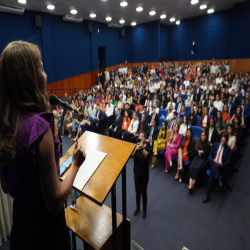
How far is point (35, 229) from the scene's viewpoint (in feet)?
2.68

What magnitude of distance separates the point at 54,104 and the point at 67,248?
0.89 metres

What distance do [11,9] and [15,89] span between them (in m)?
9.05

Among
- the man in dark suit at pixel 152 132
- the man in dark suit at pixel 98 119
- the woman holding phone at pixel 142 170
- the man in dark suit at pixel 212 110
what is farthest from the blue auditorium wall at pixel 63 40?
the woman holding phone at pixel 142 170

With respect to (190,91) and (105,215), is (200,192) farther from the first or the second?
(190,91)

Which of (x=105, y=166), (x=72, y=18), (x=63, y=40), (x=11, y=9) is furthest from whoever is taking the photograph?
(x=63, y=40)

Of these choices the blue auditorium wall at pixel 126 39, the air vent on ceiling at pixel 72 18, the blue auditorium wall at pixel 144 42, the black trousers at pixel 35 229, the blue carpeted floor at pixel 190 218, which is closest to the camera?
the black trousers at pixel 35 229

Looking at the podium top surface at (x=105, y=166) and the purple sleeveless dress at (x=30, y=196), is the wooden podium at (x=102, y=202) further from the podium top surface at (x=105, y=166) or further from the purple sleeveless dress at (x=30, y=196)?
the purple sleeveless dress at (x=30, y=196)

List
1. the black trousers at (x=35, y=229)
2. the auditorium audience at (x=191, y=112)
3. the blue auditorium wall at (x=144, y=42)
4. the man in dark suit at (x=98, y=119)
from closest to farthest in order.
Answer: the black trousers at (x=35, y=229)
the auditorium audience at (x=191, y=112)
the man in dark suit at (x=98, y=119)
the blue auditorium wall at (x=144, y=42)

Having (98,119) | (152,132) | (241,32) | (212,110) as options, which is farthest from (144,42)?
(152,132)

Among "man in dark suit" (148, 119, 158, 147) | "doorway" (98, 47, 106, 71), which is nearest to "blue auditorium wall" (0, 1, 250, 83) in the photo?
"doorway" (98, 47, 106, 71)

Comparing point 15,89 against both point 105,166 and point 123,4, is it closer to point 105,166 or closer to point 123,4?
point 105,166

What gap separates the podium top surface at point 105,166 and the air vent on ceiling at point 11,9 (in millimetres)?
8605

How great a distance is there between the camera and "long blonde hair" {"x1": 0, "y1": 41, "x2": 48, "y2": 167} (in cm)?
66

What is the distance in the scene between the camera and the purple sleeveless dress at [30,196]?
65cm
